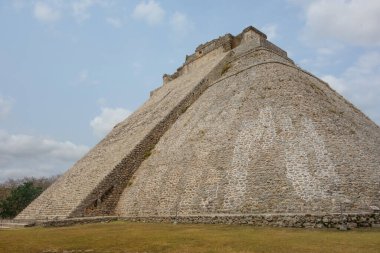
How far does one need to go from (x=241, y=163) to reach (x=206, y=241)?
574 centimetres

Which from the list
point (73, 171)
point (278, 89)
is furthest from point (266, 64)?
point (73, 171)

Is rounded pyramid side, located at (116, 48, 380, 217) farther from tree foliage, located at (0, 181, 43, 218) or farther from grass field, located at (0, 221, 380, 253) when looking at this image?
tree foliage, located at (0, 181, 43, 218)

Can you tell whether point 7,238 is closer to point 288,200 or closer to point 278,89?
point 288,200

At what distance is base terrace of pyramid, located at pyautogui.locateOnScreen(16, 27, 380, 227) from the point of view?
13.3m

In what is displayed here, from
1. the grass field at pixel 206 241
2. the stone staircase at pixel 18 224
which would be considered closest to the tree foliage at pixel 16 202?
the stone staircase at pixel 18 224

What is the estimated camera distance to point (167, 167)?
18375 millimetres

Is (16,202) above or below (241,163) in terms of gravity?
below

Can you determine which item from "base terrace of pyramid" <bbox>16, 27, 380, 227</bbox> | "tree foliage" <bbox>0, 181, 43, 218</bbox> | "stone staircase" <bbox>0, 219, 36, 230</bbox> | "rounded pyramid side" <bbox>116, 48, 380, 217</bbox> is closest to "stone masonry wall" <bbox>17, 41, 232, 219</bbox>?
"base terrace of pyramid" <bbox>16, 27, 380, 227</bbox>

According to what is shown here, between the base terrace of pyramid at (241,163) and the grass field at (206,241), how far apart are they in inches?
51.0

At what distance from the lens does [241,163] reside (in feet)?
50.6

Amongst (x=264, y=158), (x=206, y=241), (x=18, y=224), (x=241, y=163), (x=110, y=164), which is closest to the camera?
(x=206, y=241)

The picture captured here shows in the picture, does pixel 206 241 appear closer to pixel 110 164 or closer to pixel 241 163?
pixel 241 163

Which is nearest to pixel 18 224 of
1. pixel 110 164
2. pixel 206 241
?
pixel 110 164

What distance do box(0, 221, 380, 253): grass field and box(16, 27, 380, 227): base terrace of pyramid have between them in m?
1.29
